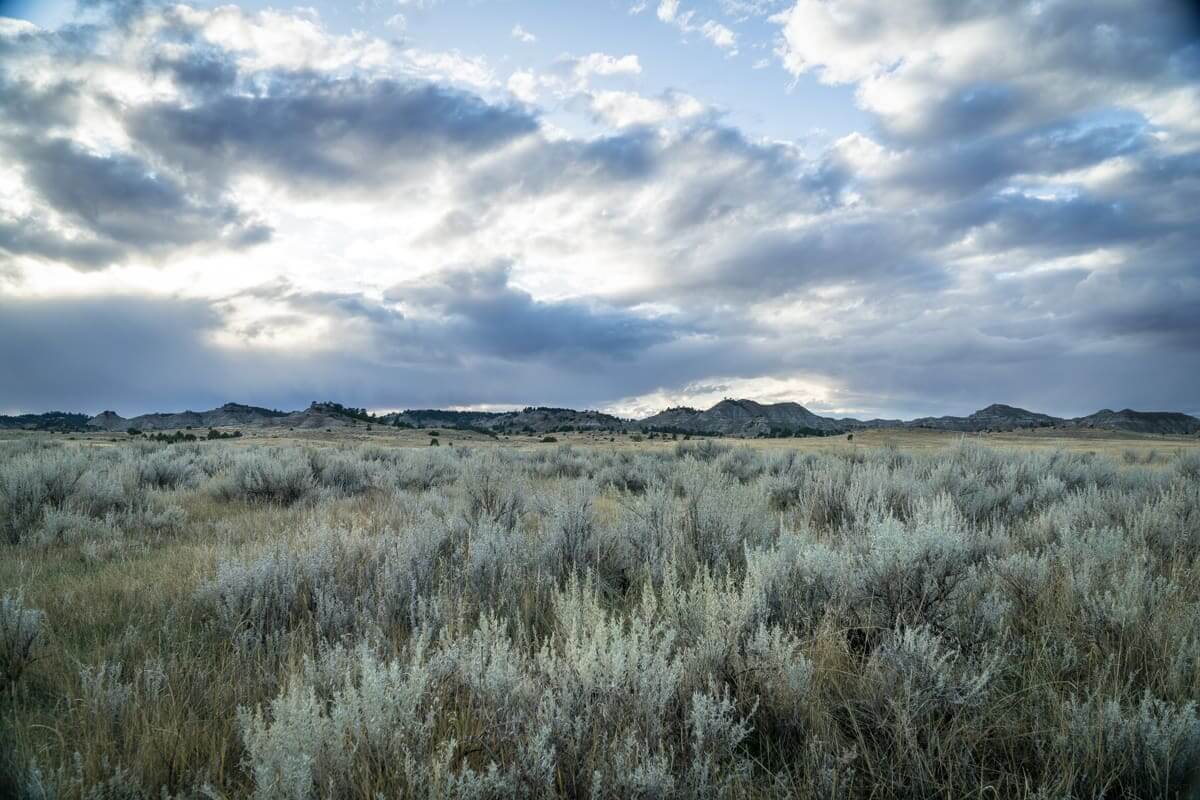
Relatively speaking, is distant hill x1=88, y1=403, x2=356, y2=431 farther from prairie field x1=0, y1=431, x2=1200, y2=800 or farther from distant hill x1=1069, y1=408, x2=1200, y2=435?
distant hill x1=1069, y1=408, x2=1200, y2=435

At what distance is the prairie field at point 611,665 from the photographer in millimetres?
2275

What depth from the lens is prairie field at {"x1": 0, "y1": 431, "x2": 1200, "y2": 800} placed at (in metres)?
2.28

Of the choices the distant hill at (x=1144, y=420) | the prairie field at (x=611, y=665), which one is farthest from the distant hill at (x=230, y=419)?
the distant hill at (x=1144, y=420)

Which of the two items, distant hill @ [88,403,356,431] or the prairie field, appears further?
distant hill @ [88,403,356,431]

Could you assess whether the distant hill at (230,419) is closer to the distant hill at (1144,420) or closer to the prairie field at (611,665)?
the prairie field at (611,665)

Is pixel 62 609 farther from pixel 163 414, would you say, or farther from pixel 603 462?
pixel 163 414

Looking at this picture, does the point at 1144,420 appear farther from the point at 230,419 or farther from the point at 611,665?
the point at 230,419

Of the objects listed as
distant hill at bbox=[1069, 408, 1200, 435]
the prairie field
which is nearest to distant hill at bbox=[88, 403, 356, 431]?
the prairie field

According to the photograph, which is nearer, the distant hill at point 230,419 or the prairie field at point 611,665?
the prairie field at point 611,665

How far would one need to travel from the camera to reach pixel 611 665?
262 centimetres

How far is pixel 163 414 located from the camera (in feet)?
325

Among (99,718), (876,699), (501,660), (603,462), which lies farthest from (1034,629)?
(603,462)

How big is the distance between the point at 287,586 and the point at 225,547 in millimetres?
2293

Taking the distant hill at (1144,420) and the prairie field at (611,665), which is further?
the distant hill at (1144,420)
